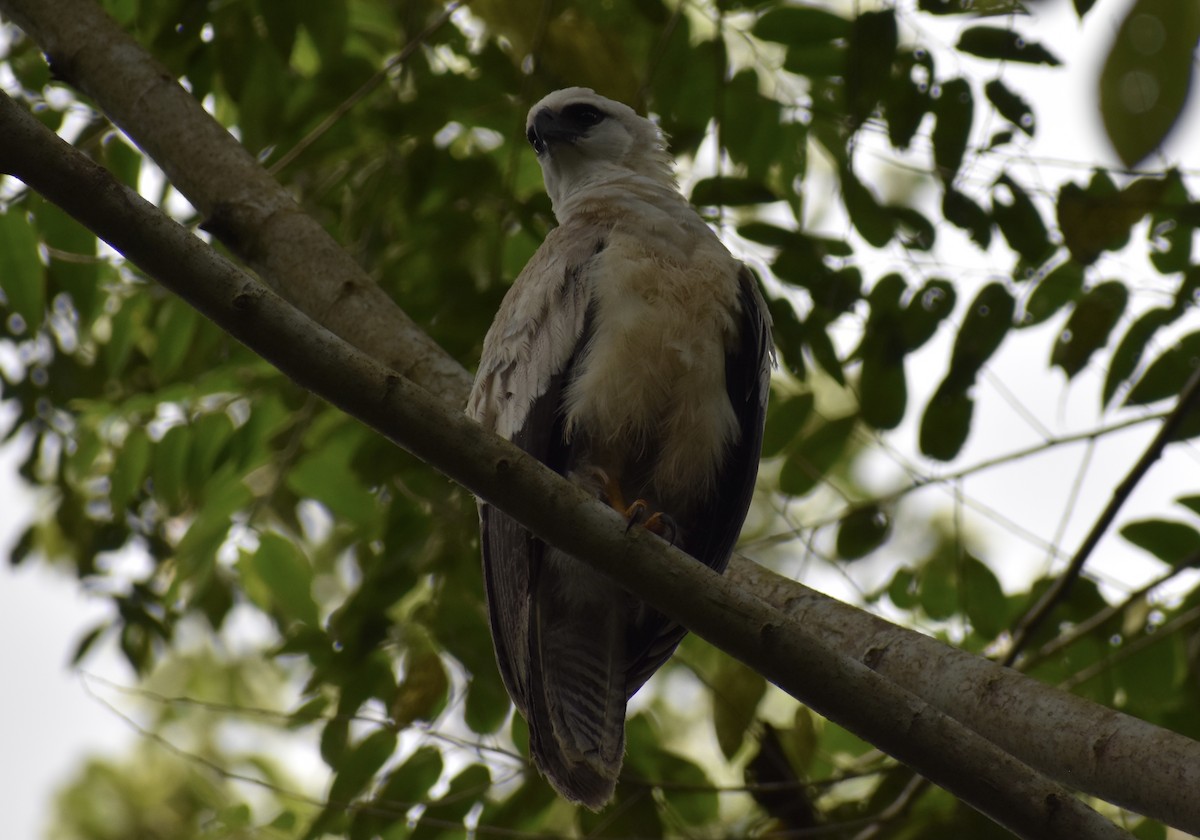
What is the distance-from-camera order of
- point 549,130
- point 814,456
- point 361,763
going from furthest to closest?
point 549,130, point 814,456, point 361,763

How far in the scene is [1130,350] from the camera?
3797 mm

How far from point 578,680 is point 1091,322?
1980 mm

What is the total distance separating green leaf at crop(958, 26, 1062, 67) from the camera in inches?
140

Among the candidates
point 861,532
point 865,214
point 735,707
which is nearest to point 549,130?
point 865,214

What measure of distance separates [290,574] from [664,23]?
227cm

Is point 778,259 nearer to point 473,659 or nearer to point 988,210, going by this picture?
point 988,210

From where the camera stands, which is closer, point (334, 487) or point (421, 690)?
point (421, 690)

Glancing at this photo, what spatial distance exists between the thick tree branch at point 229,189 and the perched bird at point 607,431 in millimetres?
289

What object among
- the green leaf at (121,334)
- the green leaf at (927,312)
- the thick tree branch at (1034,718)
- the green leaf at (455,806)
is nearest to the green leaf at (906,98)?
the green leaf at (927,312)

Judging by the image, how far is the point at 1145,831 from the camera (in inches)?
139

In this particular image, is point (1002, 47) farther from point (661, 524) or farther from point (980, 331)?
point (661, 524)

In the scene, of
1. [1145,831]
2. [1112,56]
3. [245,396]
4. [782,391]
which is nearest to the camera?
[1112,56]

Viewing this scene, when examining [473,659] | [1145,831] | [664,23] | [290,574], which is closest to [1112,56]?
[664,23]

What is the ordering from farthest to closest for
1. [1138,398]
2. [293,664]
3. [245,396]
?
[293,664], [245,396], [1138,398]
